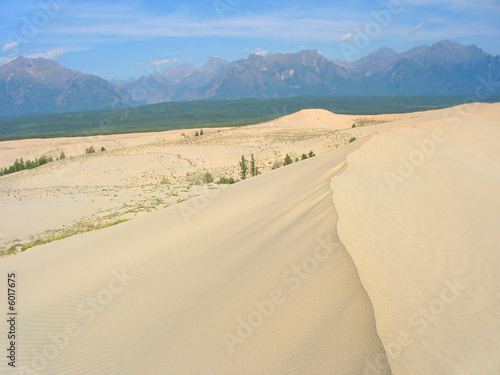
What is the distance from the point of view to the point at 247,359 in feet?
11.5

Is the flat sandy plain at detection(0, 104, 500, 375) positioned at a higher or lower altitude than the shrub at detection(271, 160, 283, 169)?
higher

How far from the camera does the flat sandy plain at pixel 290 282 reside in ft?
11.0

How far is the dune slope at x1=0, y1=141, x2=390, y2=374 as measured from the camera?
137 inches

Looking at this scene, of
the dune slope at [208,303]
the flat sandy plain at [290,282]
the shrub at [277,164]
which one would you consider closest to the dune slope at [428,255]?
the flat sandy plain at [290,282]

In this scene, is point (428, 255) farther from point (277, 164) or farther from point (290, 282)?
point (277, 164)

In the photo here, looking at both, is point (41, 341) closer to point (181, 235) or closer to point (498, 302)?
point (181, 235)

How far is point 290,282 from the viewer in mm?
4504

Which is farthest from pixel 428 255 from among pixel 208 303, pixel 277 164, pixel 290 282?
pixel 277 164

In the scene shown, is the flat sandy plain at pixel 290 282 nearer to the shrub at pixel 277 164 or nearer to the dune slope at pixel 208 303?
the dune slope at pixel 208 303

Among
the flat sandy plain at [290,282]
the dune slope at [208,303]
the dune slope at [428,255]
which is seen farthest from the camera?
the dune slope at [208,303]

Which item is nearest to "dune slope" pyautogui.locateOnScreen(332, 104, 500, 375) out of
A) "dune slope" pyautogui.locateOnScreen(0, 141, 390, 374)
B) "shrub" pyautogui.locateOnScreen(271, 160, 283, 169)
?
"dune slope" pyautogui.locateOnScreen(0, 141, 390, 374)

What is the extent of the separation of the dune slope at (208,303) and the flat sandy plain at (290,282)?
2cm

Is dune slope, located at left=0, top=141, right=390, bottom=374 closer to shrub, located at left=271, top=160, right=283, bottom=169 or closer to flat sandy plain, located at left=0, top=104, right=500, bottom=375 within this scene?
flat sandy plain, located at left=0, top=104, right=500, bottom=375

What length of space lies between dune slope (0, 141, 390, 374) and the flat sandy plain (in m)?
0.02
